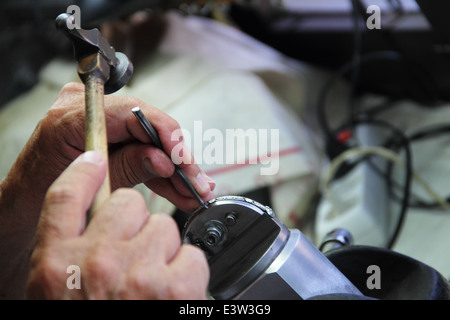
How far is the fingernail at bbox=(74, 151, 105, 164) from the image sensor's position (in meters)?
0.34

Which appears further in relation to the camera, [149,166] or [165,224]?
[149,166]

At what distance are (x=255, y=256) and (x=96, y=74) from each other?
7.7 inches

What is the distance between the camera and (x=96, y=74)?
0.40 meters

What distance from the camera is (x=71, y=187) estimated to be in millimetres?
325

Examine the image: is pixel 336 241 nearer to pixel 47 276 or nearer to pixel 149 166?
pixel 149 166

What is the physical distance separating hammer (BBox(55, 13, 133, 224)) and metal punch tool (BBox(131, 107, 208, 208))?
31mm

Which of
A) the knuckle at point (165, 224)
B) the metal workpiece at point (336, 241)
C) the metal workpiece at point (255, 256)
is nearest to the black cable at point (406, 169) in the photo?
the metal workpiece at point (336, 241)

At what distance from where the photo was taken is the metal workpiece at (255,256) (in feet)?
1.29

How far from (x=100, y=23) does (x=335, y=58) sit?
0.54m

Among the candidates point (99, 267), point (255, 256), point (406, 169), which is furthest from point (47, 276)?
point (406, 169)

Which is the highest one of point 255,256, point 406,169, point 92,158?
point 92,158

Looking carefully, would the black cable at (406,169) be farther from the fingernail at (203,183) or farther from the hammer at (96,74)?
the hammer at (96,74)

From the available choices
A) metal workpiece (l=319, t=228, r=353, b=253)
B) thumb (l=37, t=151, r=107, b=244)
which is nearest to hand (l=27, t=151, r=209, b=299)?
thumb (l=37, t=151, r=107, b=244)

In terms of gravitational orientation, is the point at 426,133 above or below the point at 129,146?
below
